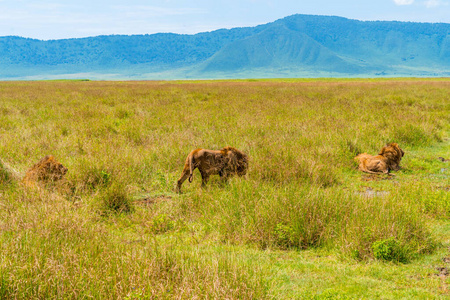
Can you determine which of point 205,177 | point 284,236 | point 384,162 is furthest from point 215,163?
point 384,162

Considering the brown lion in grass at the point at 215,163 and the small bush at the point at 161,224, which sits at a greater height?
the brown lion in grass at the point at 215,163

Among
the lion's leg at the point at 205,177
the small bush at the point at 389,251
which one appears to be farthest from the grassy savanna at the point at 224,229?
the lion's leg at the point at 205,177

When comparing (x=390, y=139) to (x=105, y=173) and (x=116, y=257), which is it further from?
(x=116, y=257)

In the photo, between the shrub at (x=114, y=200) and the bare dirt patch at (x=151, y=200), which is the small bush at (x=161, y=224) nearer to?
the shrub at (x=114, y=200)

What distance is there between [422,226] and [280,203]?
5.67 feet

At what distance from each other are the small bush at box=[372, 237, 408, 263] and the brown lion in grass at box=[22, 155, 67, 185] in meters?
4.95

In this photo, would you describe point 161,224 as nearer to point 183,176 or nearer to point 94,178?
point 183,176

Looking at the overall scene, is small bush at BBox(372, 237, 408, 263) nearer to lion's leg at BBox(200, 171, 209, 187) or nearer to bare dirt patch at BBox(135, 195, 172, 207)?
lion's leg at BBox(200, 171, 209, 187)

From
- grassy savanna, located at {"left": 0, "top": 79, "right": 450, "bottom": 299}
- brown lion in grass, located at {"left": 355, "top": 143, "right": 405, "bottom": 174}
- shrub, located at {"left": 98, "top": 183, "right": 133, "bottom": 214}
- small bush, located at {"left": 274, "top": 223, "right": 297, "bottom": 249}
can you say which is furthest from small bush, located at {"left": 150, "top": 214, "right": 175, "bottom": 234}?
brown lion in grass, located at {"left": 355, "top": 143, "right": 405, "bottom": 174}

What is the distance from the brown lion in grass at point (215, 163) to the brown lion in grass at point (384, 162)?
3.24m

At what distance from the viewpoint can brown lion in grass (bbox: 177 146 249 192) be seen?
572 centimetres

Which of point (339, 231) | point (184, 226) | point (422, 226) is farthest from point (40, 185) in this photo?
point (422, 226)

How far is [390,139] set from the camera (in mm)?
10484

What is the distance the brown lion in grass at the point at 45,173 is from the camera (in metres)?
5.89
